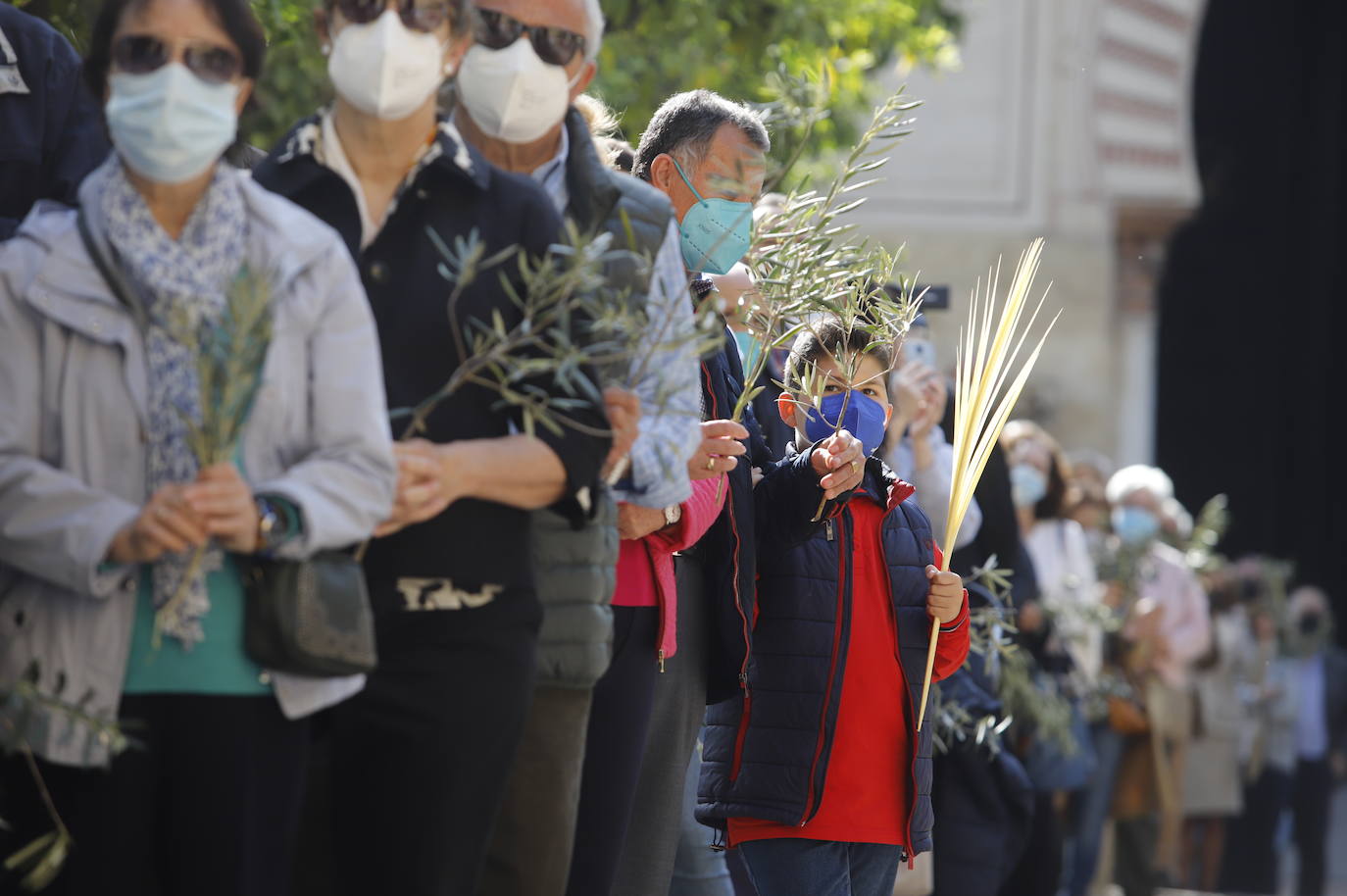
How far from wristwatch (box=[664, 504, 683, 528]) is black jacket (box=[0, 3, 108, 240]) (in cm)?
118

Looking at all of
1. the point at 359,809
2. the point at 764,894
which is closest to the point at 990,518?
the point at 764,894

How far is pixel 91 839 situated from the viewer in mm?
2797

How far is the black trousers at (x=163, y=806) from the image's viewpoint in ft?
9.18

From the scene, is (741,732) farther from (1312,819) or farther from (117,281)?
(1312,819)

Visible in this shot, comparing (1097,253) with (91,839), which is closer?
(91,839)

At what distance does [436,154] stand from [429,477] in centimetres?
50

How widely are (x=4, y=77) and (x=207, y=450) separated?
1.55m

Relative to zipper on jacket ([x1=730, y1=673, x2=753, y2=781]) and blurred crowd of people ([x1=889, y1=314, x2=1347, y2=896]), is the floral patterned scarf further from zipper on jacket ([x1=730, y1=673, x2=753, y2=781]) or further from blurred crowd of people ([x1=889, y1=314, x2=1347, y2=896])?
blurred crowd of people ([x1=889, y1=314, x2=1347, y2=896])

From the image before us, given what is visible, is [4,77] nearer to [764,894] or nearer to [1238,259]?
[764,894]

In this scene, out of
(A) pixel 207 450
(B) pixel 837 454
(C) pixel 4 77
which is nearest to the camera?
(A) pixel 207 450

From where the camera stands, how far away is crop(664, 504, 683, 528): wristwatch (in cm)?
400

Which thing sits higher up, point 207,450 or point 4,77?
point 4,77

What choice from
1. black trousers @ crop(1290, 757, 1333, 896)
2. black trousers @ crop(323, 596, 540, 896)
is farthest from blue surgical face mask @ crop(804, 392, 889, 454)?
black trousers @ crop(1290, 757, 1333, 896)

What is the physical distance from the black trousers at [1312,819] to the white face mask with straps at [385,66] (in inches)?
386
